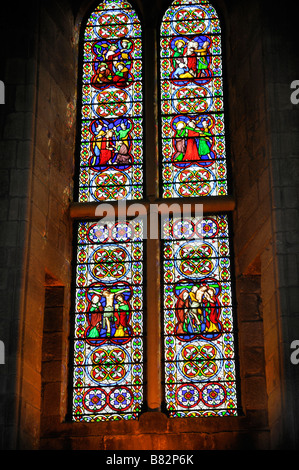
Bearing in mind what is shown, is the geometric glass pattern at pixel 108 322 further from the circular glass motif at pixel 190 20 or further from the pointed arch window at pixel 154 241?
the circular glass motif at pixel 190 20

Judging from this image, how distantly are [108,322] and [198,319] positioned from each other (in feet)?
3.15

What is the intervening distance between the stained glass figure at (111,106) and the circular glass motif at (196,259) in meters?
0.89

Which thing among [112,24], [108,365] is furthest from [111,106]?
[108,365]

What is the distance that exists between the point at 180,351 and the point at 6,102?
3.17 m

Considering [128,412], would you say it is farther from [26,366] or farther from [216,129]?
[216,129]

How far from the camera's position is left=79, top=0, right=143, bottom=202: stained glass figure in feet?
37.5

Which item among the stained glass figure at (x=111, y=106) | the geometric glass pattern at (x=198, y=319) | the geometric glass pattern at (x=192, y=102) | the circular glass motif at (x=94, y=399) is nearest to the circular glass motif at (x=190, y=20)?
the geometric glass pattern at (x=192, y=102)

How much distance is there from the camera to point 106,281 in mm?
10867

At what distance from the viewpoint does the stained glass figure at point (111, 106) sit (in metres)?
11.4

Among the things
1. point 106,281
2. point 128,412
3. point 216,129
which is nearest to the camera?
point 128,412

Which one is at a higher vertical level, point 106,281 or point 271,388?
point 106,281

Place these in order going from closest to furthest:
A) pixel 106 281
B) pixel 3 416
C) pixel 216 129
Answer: pixel 3 416, pixel 106 281, pixel 216 129
